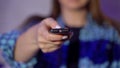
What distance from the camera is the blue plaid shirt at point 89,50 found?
3.13 ft

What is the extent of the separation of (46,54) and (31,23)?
0.39ft

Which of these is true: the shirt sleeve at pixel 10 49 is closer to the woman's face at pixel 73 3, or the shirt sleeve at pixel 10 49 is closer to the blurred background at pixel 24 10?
the blurred background at pixel 24 10

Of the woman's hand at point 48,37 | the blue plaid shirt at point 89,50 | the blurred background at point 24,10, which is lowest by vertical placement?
the blue plaid shirt at point 89,50

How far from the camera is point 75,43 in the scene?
95cm

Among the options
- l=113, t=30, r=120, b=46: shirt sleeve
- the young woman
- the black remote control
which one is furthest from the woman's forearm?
l=113, t=30, r=120, b=46: shirt sleeve

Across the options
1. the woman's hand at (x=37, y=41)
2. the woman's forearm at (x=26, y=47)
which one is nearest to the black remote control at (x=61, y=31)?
the woman's hand at (x=37, y=41)

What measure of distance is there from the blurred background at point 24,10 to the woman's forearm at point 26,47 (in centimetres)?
5

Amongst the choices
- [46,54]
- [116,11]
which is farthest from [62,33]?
[116,11]

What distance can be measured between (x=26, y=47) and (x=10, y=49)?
58 millimetres

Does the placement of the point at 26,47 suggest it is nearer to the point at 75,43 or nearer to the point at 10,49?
the point at 10,49

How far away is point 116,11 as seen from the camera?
97cm

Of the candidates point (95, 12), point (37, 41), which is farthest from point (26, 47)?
point (95, 12)

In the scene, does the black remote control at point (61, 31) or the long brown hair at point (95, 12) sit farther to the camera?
the long brown hair at point (95, 12)

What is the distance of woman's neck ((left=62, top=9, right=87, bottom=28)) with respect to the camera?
958 mm
